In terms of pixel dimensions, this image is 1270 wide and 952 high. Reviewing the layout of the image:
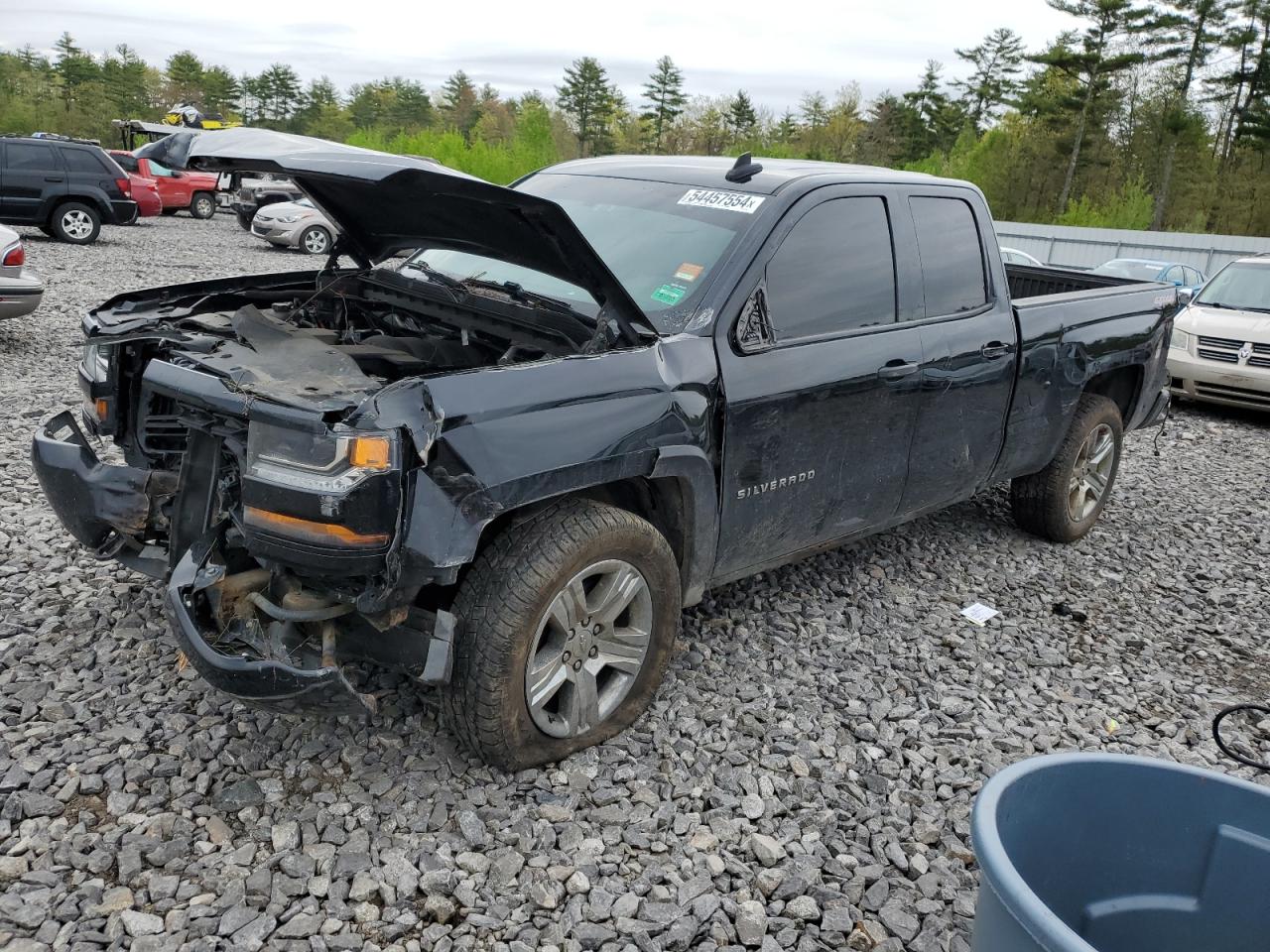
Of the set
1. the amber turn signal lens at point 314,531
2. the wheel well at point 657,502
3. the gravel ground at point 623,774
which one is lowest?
the gravel ground at point 623,774

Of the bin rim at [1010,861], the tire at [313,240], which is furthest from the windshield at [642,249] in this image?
the tire at [313,240]

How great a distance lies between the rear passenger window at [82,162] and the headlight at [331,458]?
1736 cm

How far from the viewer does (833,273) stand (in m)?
3.92

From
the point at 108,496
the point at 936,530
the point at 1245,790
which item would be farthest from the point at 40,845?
A: the point at 936,530

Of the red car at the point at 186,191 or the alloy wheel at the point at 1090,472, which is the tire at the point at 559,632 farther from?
the red car at the point at 186,191

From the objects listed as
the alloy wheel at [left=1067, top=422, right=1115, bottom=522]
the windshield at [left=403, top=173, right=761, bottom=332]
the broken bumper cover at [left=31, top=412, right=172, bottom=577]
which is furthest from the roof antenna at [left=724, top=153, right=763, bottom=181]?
the alloy wheel at [left=1067, top=422, right=1115, bottom=522]

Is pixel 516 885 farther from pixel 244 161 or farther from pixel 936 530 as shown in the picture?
pixel 936 530

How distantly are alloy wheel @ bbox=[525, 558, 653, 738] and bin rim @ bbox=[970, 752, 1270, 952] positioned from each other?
57.2 inches

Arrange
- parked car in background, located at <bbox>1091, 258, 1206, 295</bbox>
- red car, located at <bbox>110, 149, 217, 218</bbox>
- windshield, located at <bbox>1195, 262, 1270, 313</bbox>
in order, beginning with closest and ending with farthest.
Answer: windshield, located at <bbox>1195, 262, 1270, 313</bbox> < parked car in background, located at <bbox>1091, 258, 1206, 295</bbox> < red car, located at <bbox>110, 149, 217, 218</bbox>

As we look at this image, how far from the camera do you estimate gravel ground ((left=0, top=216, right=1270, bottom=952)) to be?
8.68 ft

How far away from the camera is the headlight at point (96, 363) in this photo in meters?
3.56

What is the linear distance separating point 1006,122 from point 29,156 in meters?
53.4

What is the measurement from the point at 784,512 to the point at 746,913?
5.02ft

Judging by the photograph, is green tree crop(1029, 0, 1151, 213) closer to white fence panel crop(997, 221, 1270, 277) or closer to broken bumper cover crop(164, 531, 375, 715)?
white fence panel crop(997, 221, 1270, 277)
